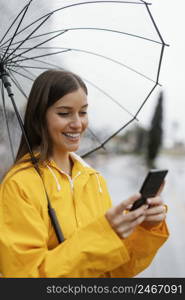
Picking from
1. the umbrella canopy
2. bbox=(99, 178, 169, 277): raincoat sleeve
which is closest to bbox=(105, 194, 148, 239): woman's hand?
bbox=(99, 178, 169, 277): raincoat sleeve

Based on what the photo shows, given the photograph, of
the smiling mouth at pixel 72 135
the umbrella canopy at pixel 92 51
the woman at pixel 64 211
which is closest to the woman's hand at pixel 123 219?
the woman at pixel 64 211

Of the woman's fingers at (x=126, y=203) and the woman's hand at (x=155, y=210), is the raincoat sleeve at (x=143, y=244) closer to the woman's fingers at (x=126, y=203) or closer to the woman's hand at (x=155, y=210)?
the woman's hand at (x=155, y=210)

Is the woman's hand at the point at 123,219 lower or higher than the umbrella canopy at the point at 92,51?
lower

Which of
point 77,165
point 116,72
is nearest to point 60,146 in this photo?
point 77,165

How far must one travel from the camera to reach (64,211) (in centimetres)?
192

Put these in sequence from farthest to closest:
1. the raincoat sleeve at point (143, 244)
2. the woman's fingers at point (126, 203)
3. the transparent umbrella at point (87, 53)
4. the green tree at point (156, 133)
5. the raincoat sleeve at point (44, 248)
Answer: the green tree at point (156, 133), the transparent umbrella at point (87, 53), the raincoat sleeve at point (143, 244), the raincoat sleeve at point (44, 248), the woman's fingers at point (126, 203)

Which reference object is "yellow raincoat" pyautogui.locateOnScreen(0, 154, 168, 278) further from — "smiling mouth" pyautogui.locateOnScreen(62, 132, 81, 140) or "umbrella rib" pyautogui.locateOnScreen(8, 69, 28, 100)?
"umbrella rib" pyautogui.locateOnScreen(8, 69, 28, 100)

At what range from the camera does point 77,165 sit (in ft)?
7.16

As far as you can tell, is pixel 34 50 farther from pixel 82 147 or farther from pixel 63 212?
pixel 63 212

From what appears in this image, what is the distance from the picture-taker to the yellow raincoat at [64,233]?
166 cm

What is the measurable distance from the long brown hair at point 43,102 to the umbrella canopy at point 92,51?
0.36 meters

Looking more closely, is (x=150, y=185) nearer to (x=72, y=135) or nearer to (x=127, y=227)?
(x=127, y=227)

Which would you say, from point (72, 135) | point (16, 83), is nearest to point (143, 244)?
point (72, 135)

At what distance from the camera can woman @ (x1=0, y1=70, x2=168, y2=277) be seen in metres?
1.66
